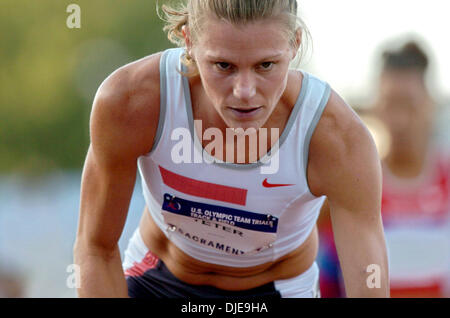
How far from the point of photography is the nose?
2.32 m

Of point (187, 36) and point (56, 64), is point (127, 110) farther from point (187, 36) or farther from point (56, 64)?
point (56, 64)

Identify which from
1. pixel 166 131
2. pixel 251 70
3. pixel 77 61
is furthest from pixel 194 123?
pixel 77 61

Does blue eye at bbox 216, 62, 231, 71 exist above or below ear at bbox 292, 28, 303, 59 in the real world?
below

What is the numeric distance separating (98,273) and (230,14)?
1210 mm

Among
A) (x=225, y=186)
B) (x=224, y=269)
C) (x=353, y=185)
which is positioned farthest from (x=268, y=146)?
(x=224, y=269)

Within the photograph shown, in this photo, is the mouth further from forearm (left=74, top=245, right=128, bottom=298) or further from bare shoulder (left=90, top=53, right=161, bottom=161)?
forearm (left=74, top=245, right=128, bottom=298)

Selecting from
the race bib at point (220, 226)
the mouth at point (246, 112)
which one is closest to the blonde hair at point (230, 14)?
the mouth at point (246, 112)

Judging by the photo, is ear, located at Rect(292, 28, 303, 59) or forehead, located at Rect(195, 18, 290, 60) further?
ear, located at Rect(292, 28, 303, 59)

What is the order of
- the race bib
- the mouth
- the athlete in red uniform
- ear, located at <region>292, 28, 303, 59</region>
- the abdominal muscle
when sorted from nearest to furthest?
the mouth
ear, located at <region>292, 28, 303, 59</region>
the race bib
the abdominal muscle
the athlete in red uniform

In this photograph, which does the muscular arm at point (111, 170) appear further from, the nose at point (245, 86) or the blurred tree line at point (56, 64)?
the blurred tree line at point (56, 64)

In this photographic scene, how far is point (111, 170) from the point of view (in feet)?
8.84

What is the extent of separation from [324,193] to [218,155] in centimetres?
44

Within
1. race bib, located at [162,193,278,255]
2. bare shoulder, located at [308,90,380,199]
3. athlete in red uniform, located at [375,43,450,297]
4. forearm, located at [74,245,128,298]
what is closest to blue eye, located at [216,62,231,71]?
bare shoulder, located at [308,90,380,199]

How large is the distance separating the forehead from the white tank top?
34cm
